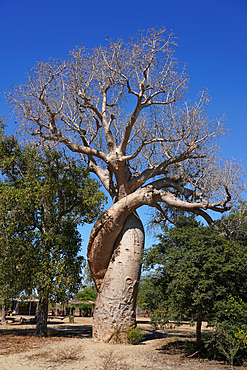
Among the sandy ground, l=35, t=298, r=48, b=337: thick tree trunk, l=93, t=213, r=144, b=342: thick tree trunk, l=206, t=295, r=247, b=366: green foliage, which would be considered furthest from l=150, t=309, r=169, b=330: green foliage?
l=35, t=298, r=48, b=337: thick tree trunk

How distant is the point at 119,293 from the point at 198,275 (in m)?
3.52

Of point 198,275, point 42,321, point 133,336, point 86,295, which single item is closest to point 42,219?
point 42,321

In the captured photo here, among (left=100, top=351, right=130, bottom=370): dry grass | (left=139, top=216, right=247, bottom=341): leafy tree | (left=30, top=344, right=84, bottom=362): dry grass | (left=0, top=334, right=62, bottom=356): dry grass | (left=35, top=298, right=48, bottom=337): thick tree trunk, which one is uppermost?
(left=139, top=216, right=247, bottom=341): leafy tree

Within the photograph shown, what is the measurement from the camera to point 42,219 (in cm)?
1091

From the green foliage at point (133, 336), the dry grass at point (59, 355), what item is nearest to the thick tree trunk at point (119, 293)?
the green foliage at point (133, 336)

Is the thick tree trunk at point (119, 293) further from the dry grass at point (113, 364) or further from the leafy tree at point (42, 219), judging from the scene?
the dry grass at point (113, 364)

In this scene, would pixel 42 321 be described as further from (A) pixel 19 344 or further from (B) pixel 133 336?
(B) pixel 133 336

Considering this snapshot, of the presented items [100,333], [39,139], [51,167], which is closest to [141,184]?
[51,167]

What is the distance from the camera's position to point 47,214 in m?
10.7

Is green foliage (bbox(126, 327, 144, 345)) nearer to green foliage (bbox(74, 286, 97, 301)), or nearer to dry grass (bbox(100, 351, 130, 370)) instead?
dry grass (bbox(100, 351, 130, 370))

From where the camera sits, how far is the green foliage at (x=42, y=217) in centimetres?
971

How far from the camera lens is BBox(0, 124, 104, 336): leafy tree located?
9.72 metres

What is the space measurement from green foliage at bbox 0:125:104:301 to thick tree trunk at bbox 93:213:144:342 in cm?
123

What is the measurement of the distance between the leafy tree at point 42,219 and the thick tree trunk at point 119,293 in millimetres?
1233
